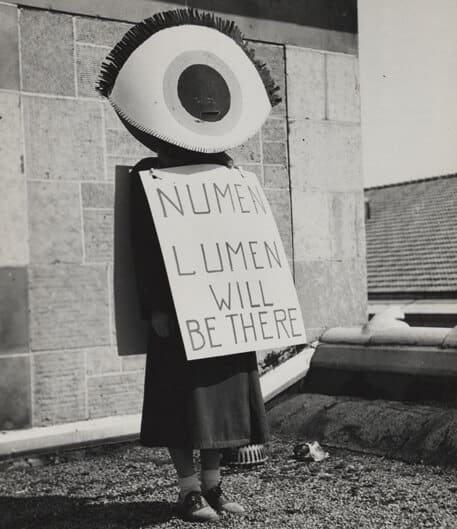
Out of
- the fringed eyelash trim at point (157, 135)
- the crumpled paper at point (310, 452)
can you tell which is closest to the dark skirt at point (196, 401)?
the fringed eyelash trim at point (157, 135)

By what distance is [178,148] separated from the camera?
349 centimetres

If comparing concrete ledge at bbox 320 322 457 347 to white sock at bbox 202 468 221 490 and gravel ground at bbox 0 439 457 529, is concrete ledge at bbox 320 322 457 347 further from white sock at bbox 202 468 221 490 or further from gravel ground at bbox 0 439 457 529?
white sock at bbox 202 468 221 490

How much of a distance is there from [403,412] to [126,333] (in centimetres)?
181

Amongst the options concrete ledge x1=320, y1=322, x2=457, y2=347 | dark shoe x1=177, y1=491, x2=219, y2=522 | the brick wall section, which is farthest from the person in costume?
the brick wall section

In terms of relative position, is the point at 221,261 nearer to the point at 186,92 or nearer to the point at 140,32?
the point at 186,92

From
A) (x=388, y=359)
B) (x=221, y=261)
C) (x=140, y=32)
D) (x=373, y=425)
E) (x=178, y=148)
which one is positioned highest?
(x=140, y=32)

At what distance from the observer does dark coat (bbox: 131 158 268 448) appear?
10.8ft

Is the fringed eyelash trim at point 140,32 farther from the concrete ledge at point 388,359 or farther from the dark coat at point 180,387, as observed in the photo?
the concrete ledge at point 388,359

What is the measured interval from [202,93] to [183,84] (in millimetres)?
86

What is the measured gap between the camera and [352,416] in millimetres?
4785

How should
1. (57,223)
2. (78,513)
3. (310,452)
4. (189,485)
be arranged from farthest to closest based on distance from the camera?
(57,223)
(310,452)
(78,513)
(189,485)

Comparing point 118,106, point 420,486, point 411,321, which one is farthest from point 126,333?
point 411,321

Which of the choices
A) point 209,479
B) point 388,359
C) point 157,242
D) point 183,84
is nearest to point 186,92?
point 183,84

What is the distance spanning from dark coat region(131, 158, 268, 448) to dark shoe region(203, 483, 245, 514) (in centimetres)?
25
